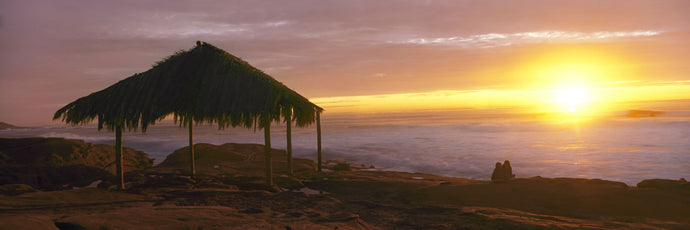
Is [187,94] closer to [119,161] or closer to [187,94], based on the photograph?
[187,94]

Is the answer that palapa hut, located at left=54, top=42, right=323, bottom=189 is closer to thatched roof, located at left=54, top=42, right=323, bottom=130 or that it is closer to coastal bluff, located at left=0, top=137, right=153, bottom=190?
thatched roof, located at left=54, top=42, right=323, bottom=130

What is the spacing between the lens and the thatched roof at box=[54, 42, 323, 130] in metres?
10.3

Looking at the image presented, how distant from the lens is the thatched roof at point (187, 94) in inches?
406

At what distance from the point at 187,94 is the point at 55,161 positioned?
41.0 ft

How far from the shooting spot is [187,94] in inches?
432

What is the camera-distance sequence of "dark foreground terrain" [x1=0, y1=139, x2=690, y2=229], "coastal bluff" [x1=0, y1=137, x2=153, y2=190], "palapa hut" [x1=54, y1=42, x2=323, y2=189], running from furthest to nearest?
"coastal bluff" [x1=0, y1=137, x2=153, y2=190], "palapa hut" [x1=54, y1=42, x2=323, y2=189], "dark foreground terrain" [x1=0, y1=139, x2=690, y2=229]

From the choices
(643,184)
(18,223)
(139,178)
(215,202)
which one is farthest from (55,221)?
(643,184)

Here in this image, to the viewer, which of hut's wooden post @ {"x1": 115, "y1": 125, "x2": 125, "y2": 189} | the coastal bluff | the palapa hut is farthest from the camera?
the coastal bluff

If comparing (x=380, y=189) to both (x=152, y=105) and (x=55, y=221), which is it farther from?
(x=55, y=221)

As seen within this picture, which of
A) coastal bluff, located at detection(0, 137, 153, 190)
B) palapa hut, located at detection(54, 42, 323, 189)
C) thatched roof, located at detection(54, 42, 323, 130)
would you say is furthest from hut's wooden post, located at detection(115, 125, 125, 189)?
coastal bluff, located at detection(0, 137, 153, 190)

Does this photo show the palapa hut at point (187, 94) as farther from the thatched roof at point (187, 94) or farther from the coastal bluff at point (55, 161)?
the coastal bluff at point (55, 161)

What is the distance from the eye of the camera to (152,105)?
1046 cm

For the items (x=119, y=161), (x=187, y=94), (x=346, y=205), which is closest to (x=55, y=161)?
(x=119, y=161)

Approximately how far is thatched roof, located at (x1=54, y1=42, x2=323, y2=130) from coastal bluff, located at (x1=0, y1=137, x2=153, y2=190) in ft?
14.9
